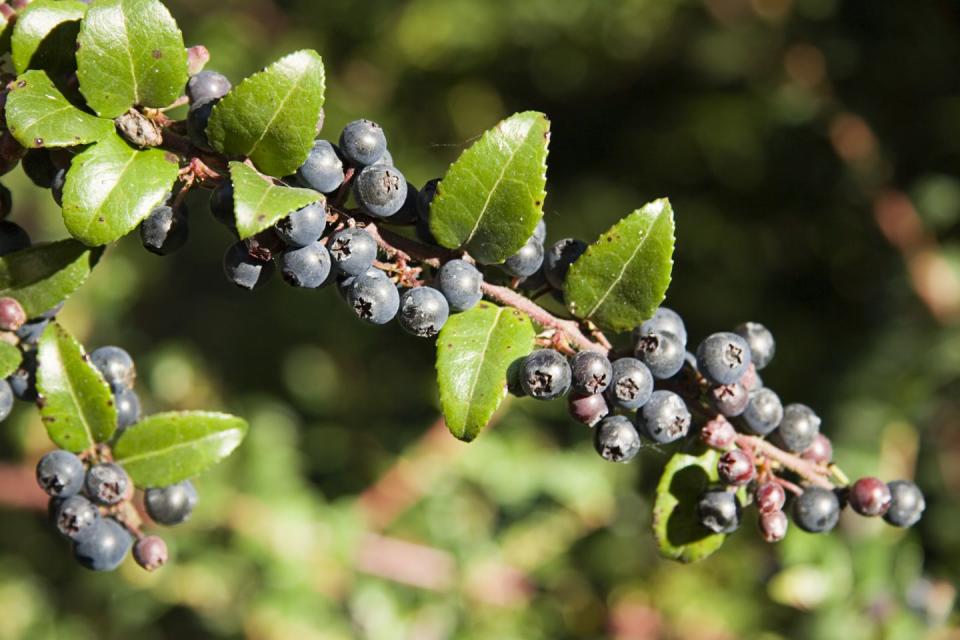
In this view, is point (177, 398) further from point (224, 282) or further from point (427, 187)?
point (427, 187)

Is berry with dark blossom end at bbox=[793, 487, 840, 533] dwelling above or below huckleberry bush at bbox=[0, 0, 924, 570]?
below

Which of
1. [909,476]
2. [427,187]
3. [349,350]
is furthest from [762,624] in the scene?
[427,187]

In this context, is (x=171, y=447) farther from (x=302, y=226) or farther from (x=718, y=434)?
(x=718, y=434)

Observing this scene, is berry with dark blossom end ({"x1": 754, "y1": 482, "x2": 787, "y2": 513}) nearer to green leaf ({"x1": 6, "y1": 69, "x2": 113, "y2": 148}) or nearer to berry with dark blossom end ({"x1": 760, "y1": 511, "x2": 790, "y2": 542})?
berry with dark blossom end ({"x1": 760, "y1": 511, "x2": 790, "y2": 542})

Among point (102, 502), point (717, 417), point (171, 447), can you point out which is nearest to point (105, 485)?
point (102, 502)

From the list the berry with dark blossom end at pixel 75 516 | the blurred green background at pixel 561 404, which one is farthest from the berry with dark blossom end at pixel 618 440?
the blurred green background at pixel 561 404

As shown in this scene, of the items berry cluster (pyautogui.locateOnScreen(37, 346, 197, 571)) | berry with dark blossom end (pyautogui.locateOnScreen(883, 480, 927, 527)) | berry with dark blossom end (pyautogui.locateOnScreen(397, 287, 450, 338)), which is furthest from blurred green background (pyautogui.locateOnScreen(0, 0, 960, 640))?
berry with dark blossom end (pyautogui.locateOnScreen(397, 287, 450, 338))
